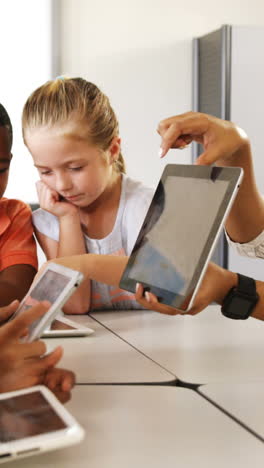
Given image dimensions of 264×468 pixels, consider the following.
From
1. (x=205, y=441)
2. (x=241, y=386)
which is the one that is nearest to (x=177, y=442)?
(x=205, y=441)

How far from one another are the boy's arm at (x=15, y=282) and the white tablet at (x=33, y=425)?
74 cm

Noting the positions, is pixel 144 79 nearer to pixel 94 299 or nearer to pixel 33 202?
pixel 33 202

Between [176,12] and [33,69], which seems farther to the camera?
[176,12]

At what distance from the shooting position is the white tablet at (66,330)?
129 centimetres

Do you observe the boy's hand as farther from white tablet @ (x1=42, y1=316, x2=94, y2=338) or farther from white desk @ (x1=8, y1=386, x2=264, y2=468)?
white tablet @ (x1=42, y1=316, x2=94, y2=338)

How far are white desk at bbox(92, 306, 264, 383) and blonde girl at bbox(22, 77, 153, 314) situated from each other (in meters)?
0.18

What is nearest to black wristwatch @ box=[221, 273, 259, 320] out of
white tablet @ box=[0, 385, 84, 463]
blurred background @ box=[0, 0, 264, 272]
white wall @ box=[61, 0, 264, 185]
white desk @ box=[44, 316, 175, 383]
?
white desk @ box=[44, 316, 175, 383]

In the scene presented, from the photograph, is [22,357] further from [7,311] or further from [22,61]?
[22,61]

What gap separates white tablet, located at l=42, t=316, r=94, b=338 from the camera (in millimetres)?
1289

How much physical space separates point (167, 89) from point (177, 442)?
10.1ft

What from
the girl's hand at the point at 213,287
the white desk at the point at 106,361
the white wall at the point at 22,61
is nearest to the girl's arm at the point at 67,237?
the white desk at the point at 106,361

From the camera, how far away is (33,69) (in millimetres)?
3375

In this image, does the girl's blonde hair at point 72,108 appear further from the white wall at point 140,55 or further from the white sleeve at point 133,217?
the white wall at point 140,55

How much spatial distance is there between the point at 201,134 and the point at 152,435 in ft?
2.17
